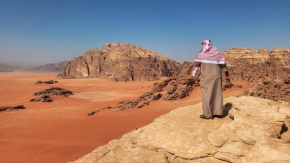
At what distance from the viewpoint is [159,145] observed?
11.5 feet

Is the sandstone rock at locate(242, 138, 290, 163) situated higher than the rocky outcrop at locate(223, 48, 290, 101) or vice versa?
the rocky outcrop at locate(223, 48, 290, 101)

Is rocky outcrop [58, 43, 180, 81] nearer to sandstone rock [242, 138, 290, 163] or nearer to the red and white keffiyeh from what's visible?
the red and white keffiyeh

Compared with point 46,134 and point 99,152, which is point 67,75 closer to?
point 46,134

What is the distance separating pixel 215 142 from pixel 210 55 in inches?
75.7

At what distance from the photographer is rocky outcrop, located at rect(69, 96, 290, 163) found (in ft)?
8.21

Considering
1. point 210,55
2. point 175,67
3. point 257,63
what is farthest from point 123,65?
point 210,55

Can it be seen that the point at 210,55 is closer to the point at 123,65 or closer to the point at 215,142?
the point at 215,142

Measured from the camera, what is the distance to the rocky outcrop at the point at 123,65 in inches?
1713

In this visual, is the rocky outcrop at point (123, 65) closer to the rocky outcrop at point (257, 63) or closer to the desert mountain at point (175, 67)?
the desert mountain at point (175, 67)

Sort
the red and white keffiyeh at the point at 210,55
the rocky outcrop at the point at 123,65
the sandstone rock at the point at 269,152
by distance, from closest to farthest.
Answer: the sandstone rock at the point at 269,152
the red and white keffiyeh at the point at 210,55
the rocky outcrop at the point at 123,65

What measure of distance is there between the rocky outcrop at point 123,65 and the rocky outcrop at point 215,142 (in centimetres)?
3724

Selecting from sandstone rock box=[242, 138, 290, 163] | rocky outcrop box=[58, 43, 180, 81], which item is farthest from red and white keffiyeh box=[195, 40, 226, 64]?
rocky outcrop box=[58, 43, 180, 81]

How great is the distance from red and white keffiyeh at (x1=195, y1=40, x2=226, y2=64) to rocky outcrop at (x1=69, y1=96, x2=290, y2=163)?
1.11 metres

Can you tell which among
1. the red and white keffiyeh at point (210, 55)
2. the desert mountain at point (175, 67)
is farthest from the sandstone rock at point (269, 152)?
the desert mountain at point (175, 67)
